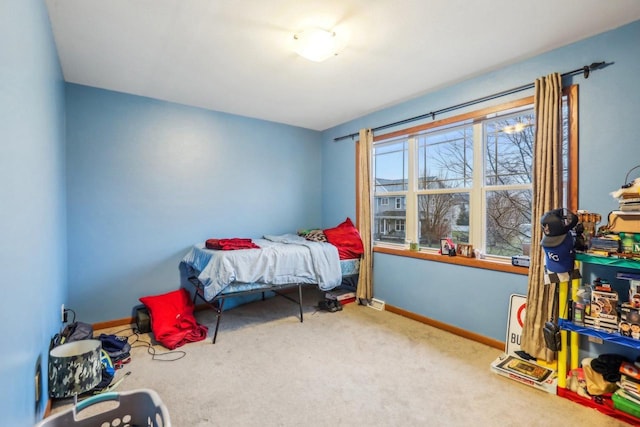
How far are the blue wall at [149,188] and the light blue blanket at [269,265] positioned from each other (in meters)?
0.46

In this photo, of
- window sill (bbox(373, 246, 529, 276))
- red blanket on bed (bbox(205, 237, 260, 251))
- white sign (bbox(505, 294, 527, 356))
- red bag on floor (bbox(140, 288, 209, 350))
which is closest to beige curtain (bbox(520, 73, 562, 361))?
white sign (bbox(505, 294, 527, 356))

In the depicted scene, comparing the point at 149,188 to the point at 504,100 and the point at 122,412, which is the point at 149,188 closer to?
the point at 122,412

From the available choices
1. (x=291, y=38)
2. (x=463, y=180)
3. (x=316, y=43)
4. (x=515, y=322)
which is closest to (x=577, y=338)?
(x=515, y=322)

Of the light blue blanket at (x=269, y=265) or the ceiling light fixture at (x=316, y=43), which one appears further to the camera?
the light blue blanket at (x=269, y=265)

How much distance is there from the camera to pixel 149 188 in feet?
11.0

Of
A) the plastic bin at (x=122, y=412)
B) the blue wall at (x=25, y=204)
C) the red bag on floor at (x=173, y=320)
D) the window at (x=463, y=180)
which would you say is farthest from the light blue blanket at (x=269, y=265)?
the plastic bin at (x=122, y=412)

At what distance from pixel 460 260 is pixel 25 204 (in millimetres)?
3162

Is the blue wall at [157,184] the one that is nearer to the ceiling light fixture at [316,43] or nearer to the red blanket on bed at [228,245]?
the red blanket on bed at [228,245]

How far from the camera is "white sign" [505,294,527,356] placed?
244 cm

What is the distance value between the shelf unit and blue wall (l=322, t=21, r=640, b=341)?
17.0 inches

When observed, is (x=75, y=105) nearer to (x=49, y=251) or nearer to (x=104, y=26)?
(x=104, y=26)

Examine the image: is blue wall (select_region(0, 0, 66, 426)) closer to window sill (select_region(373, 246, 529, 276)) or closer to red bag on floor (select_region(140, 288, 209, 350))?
red bag on floor (select_region(140, 288, 209, 350))

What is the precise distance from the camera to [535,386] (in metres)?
2.07

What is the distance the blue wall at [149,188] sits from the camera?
2.99 meters
